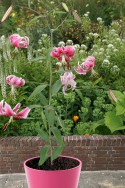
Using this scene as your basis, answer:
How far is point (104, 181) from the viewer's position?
17.7 ft

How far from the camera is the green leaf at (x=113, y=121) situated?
18.8 ft

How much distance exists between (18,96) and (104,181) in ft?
5.38

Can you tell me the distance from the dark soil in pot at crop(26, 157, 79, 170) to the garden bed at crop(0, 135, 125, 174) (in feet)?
3.22

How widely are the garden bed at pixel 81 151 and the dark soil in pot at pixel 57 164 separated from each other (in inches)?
38.6

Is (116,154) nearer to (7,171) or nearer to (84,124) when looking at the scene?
(84,124)

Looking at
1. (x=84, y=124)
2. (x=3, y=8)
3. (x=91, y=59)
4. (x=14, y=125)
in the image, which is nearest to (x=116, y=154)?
(x=84, y=124)

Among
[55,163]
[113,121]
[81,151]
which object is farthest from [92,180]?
[55,163]

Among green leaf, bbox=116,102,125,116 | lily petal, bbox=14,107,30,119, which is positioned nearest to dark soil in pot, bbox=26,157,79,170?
lily petal, bbox=14,107,30,119

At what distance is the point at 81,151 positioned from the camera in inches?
224

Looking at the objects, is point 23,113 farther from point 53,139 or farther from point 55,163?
point 55,163

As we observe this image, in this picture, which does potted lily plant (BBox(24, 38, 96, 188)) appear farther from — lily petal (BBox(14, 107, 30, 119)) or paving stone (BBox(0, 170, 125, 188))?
paving stone (BBox(0, 170, 125, 188))

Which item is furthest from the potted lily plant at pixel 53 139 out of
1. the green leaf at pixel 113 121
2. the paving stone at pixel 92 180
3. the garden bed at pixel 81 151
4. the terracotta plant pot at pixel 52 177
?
the green leaf at pixel 113 121

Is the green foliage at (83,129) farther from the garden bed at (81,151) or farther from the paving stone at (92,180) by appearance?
the paving stone at (92,180)

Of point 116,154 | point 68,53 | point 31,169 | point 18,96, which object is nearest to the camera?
point 68,53
